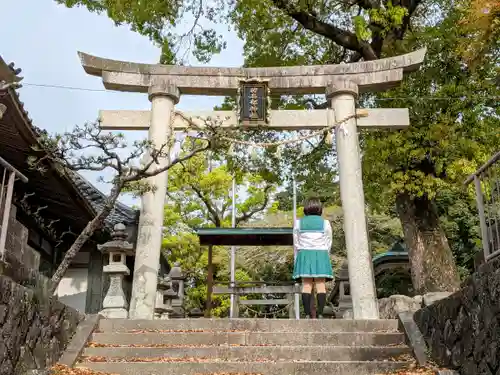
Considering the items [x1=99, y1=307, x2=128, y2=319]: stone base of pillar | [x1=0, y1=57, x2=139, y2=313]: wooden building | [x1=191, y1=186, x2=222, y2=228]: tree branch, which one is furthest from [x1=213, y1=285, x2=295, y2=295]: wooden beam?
[x1=191, y1=186, x2=222, y2=228]: tree branch

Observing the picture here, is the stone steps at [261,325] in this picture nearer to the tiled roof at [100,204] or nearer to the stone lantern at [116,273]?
the stone lantern at [116,273]

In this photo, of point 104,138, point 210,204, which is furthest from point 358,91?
point 210,204

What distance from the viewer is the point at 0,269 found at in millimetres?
4910

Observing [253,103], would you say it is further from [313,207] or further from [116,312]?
[116,312]

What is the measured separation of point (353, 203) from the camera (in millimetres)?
10016

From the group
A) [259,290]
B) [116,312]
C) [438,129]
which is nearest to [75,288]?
[116,312]

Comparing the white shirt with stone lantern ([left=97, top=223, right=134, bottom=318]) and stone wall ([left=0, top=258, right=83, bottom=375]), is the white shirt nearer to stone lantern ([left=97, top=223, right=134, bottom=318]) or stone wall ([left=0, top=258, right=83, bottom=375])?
stone wall ([left=0, top=258, right=83, bottom=375])

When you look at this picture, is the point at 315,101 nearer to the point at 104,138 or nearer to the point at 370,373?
the point at 104,138

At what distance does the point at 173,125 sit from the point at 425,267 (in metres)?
6.49

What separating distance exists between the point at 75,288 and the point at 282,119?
6664mm

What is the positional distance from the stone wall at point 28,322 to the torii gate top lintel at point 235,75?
5.87 metres

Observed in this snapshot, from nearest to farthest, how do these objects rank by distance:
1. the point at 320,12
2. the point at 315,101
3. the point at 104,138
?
the point at 104,138 < the point at 320,12 < the point at 315,101

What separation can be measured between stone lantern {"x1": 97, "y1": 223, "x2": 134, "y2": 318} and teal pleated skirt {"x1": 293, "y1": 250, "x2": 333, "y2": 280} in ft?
12.9

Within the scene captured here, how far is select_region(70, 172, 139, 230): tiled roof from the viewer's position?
12.8m
